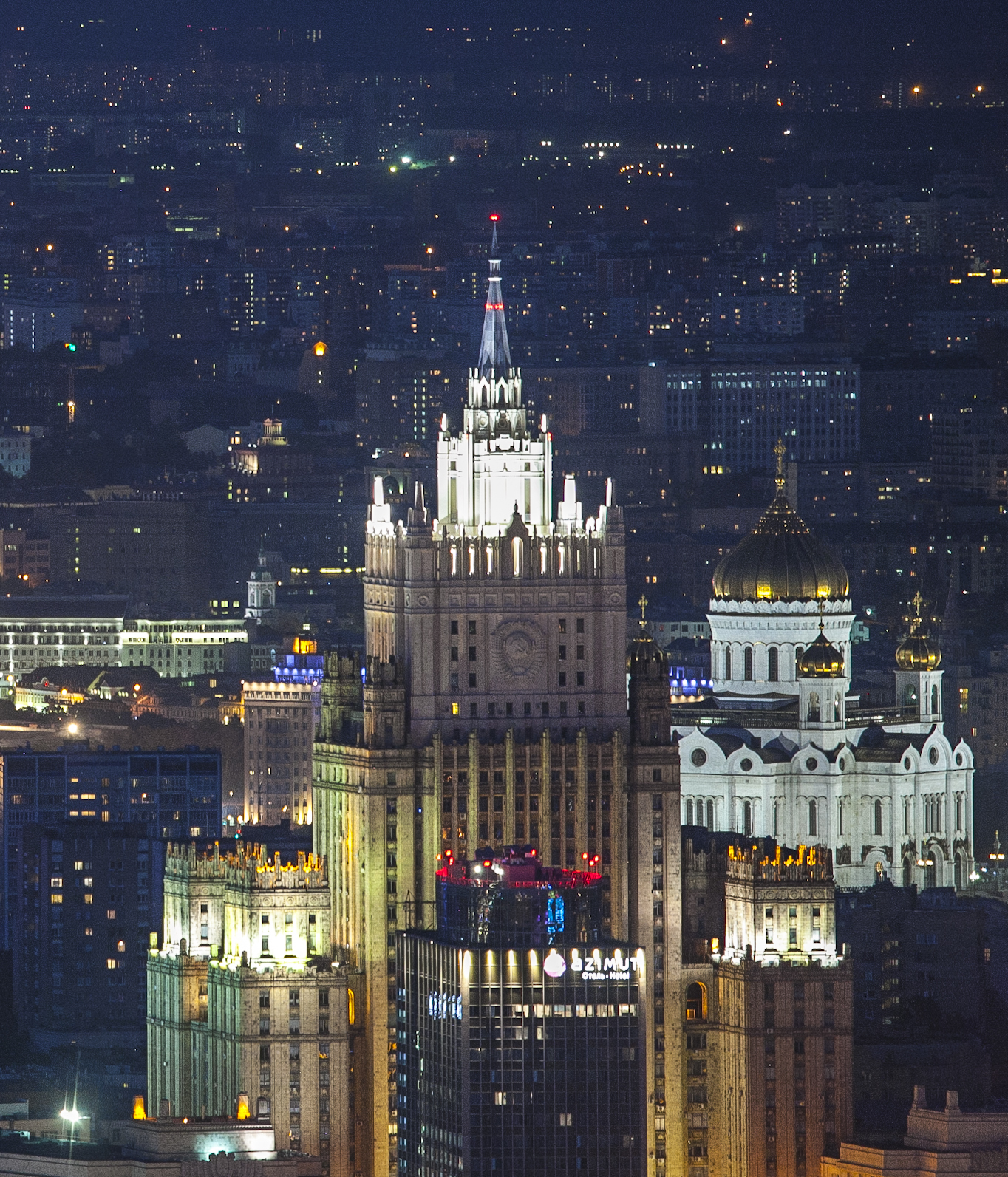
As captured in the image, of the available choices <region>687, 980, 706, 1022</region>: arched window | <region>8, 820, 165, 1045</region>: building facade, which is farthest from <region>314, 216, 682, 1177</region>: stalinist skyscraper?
<region>8, 820, 165, 1045</region>: building facade

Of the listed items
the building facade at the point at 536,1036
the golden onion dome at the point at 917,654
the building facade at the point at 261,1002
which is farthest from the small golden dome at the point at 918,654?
the building facade at the point at 536,1036

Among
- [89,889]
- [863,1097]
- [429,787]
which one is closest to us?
[429,787]

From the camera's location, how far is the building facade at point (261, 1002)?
355 ft

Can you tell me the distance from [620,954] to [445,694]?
10820 millimetres

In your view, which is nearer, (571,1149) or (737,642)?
(571,1149)

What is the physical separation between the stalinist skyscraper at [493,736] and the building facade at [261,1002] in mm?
522

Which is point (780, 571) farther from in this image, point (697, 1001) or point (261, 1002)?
point (261, 1002)

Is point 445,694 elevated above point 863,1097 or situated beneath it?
elevated above

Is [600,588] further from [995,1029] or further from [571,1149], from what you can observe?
[995,1029]

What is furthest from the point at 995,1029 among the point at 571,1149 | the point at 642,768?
the point at 571,1149

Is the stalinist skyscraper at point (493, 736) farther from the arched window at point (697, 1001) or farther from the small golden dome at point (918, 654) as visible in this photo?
the small golden dome at point (918, 654)

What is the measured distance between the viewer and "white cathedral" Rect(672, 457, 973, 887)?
144375 millimetres

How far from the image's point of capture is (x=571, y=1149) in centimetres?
10088

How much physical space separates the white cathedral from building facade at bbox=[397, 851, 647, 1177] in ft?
134
